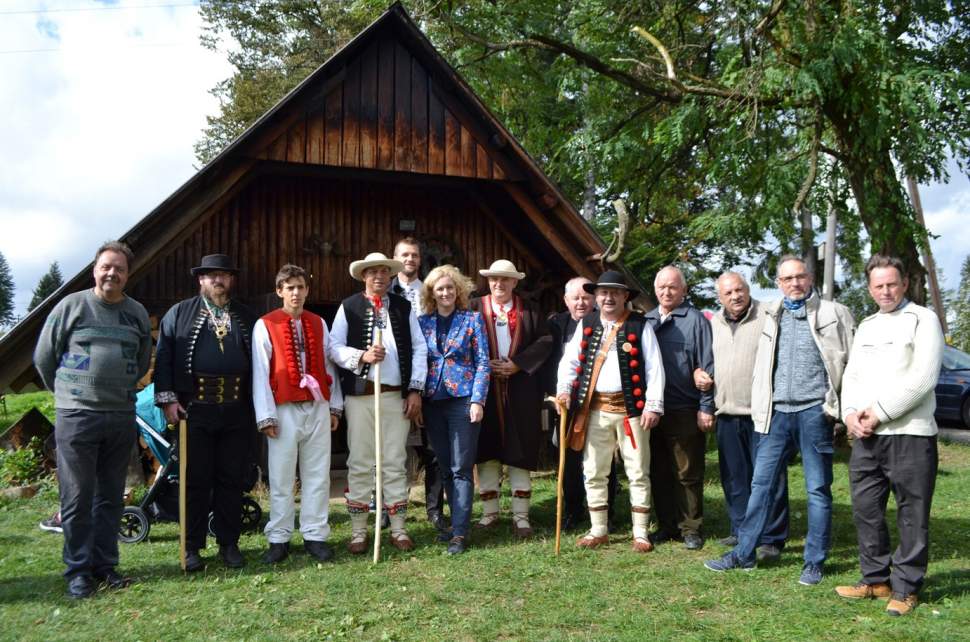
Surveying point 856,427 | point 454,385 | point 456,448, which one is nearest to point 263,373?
point 454,385

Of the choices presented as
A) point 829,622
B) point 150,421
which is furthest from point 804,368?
point 150,421

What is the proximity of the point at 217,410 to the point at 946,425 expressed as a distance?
12804 mm

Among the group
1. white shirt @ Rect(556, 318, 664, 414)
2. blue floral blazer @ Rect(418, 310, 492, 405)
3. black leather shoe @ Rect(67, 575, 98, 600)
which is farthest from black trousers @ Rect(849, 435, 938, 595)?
black leather shoe @ Rect(67, 575, 98, 600)

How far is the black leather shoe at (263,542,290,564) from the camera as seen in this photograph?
4.99 m

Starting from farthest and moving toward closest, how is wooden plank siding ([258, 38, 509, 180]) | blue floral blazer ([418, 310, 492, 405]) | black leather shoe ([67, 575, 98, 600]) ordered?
wooden plank siding ([258, 38, 509, 180]) < blue floral blazer ([418, 310, 492, 405]) < black leather shoe ([67, 575, 98, 600])

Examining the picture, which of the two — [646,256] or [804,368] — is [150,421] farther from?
[646,256]

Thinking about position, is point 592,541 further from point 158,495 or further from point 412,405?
point 158,495

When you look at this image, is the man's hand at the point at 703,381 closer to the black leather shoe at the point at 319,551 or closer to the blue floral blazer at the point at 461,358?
the blue floral blazer at the point at 461,358

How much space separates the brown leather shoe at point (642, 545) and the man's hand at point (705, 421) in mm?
840

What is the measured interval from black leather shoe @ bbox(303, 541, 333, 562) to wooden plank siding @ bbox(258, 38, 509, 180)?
3.22 metres

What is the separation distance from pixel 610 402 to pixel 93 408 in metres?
3.20

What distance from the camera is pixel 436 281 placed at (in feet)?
17.8

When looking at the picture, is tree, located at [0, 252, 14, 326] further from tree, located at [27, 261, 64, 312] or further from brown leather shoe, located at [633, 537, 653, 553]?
brown leather shoe, located at [633, 537, 653, 553]

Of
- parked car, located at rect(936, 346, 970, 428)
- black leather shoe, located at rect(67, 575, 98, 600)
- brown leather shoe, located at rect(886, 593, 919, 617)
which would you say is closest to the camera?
brown leather shoe, located at rect(886, 593, 919, 617)
